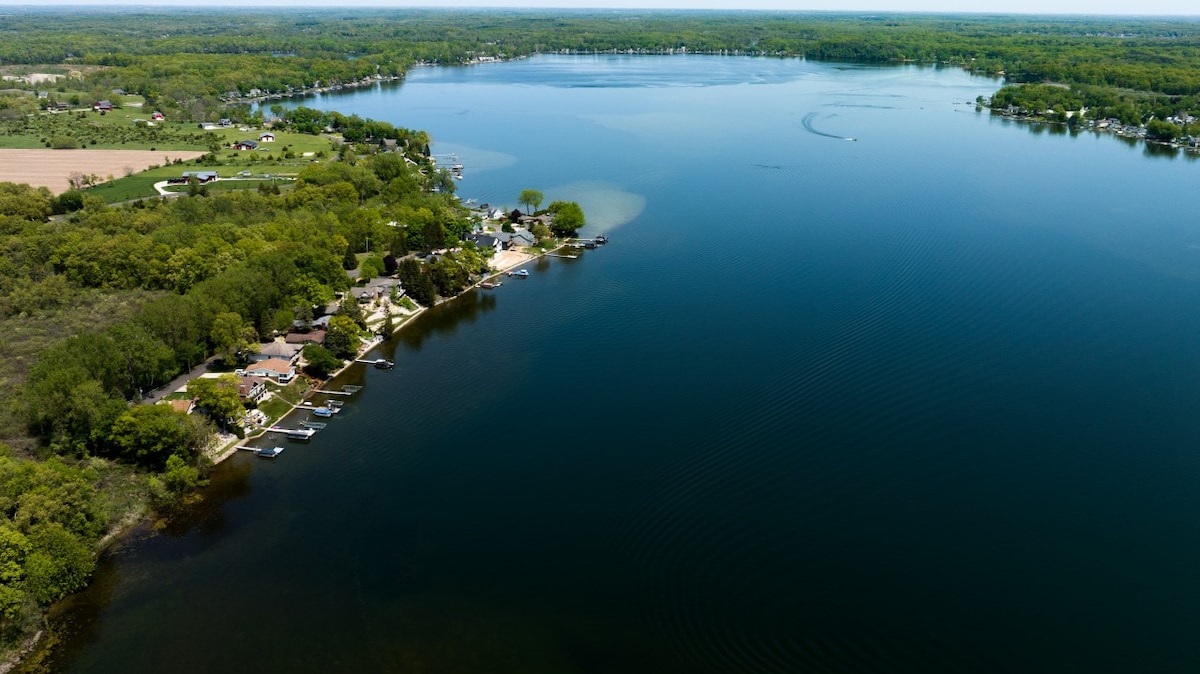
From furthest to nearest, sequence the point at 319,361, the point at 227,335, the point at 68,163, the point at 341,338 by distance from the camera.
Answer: the point at 68,163 < the point at 341,338 < the point at 319,361 < the point at 227,335

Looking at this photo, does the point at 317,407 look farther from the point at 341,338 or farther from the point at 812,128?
the point at 812,128

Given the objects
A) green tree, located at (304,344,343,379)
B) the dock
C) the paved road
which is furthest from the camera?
green tree, located at (304,344,343,379)

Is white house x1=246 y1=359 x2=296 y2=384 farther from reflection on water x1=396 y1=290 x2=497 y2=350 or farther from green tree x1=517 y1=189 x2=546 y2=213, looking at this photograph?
green tree x1=517 y1=189 x2=546 y2=213

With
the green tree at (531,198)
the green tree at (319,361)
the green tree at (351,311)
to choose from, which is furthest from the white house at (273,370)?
the green tree at (531,198)

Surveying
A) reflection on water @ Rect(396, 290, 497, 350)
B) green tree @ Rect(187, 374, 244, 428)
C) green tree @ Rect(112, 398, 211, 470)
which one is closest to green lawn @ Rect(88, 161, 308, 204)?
reflection on water @ Rect(396, 290, 497, 350)

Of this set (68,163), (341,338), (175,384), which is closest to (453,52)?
(68,163)

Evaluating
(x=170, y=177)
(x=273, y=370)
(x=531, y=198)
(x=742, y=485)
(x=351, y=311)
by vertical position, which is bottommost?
(x=742, y=485)

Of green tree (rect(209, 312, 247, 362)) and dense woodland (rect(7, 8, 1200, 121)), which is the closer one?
green tree (rect(209, 312, 247, 362))

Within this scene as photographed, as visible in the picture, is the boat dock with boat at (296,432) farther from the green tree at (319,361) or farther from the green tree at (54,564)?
the green tree at (54,564)
